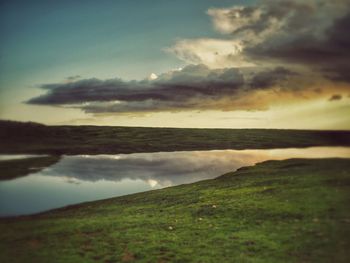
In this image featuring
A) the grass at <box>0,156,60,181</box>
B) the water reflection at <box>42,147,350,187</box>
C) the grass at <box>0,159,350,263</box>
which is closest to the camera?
the grass at <box>0,159,350,263</box>

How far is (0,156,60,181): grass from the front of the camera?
42062mm

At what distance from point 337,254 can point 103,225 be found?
11058 millimetres

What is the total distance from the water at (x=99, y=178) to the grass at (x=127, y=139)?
32.5 ft

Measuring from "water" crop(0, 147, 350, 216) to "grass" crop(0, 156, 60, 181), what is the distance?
1.00 metres

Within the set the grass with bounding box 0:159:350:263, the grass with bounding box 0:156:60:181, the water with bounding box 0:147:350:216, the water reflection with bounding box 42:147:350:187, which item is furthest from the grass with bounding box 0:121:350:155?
the grass with bounding box 0:159:350:263

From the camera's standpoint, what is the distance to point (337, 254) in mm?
16281

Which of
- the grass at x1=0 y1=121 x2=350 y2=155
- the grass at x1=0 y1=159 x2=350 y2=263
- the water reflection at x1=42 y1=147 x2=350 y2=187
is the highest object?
the grass at x1=0 y1=121 x2=350 y2=155

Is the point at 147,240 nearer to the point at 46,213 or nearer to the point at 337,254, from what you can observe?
the point at 337,254

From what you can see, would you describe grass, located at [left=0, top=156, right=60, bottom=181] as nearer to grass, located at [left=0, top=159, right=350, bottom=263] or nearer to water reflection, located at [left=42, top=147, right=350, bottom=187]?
water reflection, located at [left=42, top=147, right=350, bottom=187]

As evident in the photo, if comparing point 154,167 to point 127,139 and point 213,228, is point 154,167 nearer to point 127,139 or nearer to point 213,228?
point 213,228

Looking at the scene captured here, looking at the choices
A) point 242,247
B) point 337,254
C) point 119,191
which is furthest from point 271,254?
point 119,191

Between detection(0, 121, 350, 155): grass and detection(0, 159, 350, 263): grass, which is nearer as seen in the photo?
detection(0, 159, 350, 263): grass

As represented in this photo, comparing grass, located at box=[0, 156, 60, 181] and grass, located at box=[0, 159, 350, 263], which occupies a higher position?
grass, located at box=[0, 156, 60, 181]

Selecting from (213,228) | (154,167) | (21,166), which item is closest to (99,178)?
(154,167)
